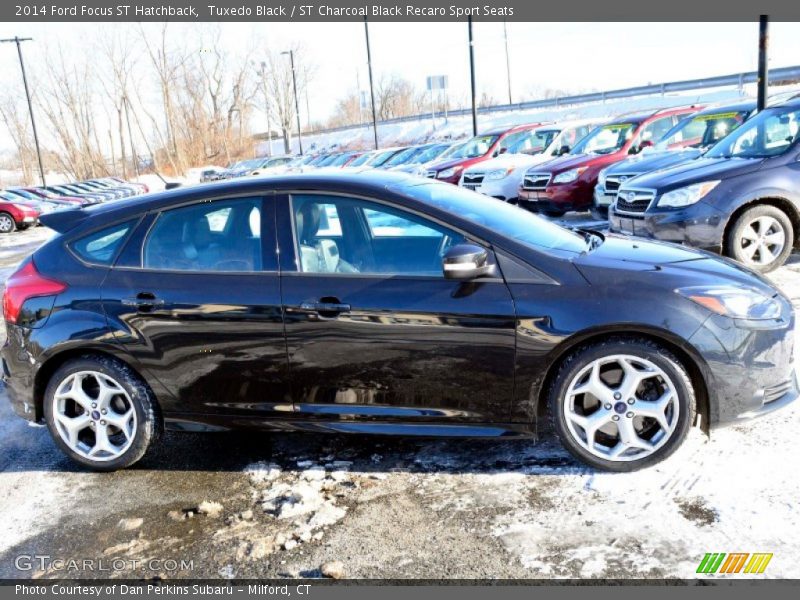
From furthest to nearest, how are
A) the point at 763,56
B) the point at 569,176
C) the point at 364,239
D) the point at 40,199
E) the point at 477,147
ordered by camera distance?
the point at 40,199, the point at 477,147, the point at 569,176, the point at 763,56, the point at 364,239

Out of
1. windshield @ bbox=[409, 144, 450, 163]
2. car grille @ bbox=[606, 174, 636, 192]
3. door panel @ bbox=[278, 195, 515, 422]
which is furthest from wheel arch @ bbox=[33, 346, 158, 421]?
windshield @ bbox=[409, 144, 450, 163]

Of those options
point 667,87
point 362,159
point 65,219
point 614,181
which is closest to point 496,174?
point 614,181

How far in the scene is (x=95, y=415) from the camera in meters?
Result: 4.09

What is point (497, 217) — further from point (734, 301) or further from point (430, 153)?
point (430, 153)

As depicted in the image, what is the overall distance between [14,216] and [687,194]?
21576mm

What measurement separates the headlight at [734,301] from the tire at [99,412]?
292cm

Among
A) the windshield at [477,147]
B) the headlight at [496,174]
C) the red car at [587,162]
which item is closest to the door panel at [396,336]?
the red car at [587,162]

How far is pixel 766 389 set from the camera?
3619mm

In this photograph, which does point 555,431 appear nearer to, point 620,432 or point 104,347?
point 620,432

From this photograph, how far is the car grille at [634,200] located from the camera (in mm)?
7773

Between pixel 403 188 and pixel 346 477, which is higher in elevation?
pixel 403 188

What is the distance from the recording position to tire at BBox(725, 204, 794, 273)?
7.15 meters

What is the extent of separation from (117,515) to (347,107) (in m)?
93.3

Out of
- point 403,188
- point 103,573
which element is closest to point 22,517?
point 103,573
